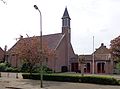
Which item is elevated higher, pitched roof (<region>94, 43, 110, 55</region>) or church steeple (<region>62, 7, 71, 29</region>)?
church steeple (<region>62, 7, 71, 29</region>)

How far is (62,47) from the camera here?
222ft

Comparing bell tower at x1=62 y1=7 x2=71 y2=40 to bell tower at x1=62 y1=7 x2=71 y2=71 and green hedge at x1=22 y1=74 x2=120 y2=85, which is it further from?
green hedge at x1=22 y1=74 x2=120 y2=85

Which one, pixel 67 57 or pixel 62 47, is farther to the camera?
pixel 67 57

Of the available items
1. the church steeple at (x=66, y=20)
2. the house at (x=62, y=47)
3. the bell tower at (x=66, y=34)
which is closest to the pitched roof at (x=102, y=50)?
the house at (x=62, y=47)

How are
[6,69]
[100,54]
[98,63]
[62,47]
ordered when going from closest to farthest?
1. [6,69]
2. [98,63]
3. [100,54]
4. [62,47]

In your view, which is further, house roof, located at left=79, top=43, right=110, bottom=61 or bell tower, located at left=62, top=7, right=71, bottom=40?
bell tower, located at left=62, top=7, right=71, bottom=40

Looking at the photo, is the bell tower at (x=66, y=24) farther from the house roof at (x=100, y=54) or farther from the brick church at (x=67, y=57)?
the house roof at (x=100, y=54)

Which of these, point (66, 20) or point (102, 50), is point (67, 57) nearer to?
point (102, 50)

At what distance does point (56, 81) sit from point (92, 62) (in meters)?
A: 25.9

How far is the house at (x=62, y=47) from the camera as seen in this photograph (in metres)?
65.7

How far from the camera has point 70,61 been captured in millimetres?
69938

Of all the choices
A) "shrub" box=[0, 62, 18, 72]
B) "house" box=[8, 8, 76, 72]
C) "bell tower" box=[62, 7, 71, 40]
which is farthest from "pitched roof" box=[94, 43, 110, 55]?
"shrub" box=[0, 62, 18, 72]

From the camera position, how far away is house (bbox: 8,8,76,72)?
216 feet

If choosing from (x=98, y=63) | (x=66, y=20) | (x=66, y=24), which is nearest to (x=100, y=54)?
(x=98, y=63)
